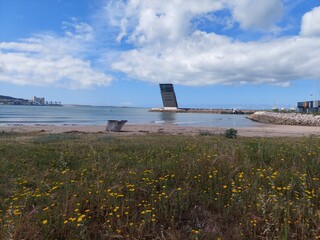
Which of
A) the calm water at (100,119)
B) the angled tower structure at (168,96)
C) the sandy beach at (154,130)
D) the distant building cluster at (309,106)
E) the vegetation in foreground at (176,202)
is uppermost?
the angled tower structure at (168,96)

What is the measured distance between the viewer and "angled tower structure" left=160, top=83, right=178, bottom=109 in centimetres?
15625

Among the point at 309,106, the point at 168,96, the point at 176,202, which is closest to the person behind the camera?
the point at 176,202

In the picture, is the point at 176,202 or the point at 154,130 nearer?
the point at 176,202

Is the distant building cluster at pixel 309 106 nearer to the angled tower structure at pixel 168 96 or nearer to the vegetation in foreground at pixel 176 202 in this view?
the vegetation in foreground at pixel 176 202

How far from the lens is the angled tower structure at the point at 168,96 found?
156250 mm

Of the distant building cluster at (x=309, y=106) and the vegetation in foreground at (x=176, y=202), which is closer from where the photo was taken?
the vegetation in foreground at (x=176, y=202)

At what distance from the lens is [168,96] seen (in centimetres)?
16038

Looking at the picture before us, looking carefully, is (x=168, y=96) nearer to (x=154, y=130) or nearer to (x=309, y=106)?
(x=309, y=106)

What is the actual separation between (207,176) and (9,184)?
3638 millimetres

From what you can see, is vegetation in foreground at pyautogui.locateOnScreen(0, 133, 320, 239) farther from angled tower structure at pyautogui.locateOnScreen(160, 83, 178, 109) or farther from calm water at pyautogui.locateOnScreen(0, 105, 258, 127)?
angled tower structure at pyautogui.locateOnScreen(160, 83, 178, 109)

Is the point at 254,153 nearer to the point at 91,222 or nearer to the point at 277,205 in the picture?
the point at 277,205

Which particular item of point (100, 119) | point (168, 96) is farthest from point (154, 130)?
point (168, 96)

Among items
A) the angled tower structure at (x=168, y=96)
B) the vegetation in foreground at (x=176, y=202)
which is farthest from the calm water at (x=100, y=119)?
the angled tower structure at (x=168, y=96)

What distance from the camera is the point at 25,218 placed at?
11.4 ft
